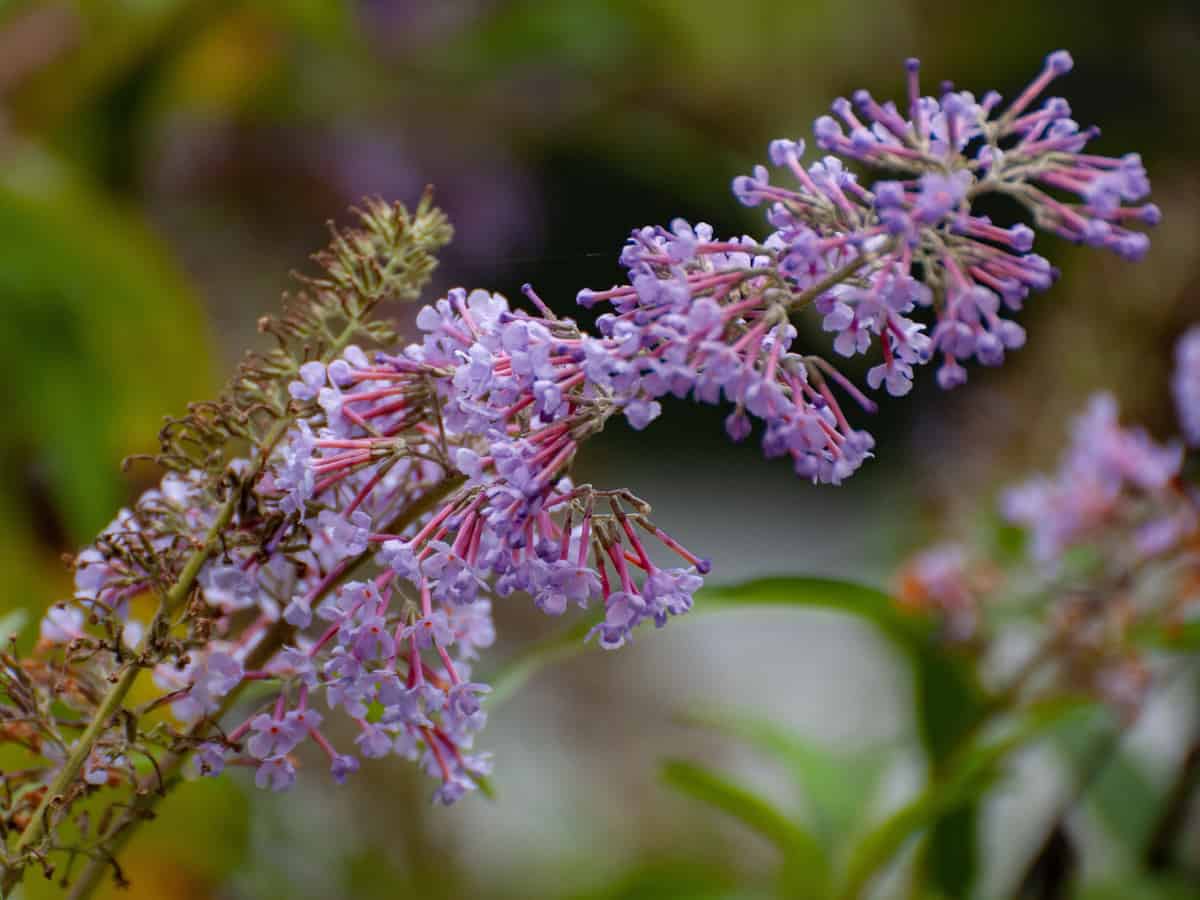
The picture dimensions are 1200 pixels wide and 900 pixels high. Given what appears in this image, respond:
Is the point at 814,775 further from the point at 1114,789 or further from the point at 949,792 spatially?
the point at 1114,789

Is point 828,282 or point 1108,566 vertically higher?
point 1108,566

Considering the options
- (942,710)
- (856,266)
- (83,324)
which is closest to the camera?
(856,266)

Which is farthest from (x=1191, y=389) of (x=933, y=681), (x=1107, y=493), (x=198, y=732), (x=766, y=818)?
(x=198, y=732)

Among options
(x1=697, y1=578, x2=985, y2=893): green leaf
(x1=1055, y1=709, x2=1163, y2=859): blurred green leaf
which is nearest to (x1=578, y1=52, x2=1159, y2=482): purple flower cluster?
(x1=697, y1=578, x2=985, y2=893): green leaf

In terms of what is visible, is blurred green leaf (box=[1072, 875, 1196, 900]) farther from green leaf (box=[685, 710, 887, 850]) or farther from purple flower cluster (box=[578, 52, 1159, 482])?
purple flower cluster (box=[578, 52, 1159, 482])

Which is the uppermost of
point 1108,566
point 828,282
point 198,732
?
point 1108,566

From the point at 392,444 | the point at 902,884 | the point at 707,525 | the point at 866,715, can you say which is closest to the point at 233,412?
the point at 392,444

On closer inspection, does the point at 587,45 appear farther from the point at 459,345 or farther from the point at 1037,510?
the point at 459,345
